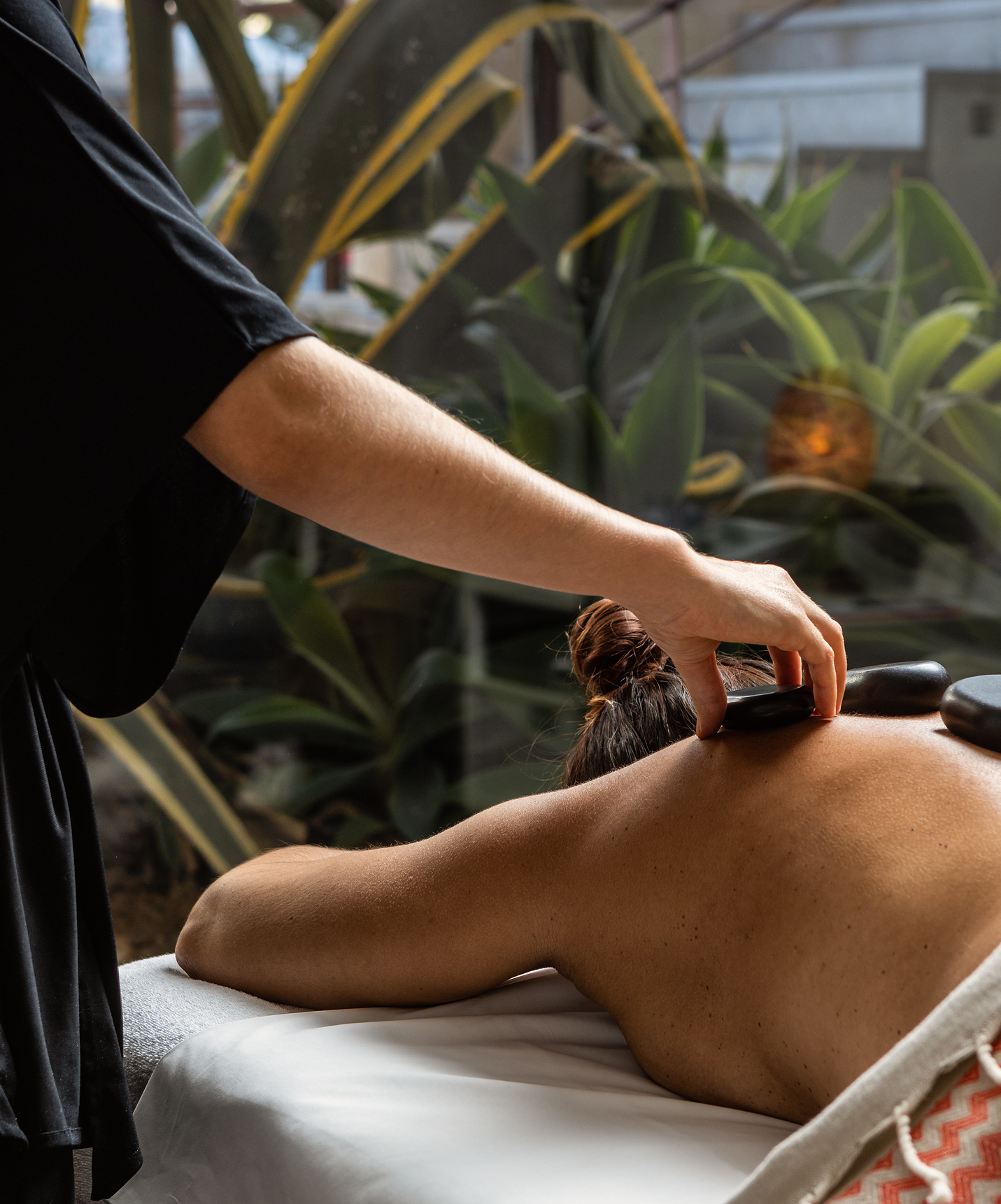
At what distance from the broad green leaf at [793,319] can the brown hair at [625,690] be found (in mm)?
1413

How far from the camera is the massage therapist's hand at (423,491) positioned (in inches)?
21.8

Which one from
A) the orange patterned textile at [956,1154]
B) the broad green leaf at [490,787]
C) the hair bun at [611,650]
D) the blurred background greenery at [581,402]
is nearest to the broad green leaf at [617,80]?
the blurred background greenery at [581,402]

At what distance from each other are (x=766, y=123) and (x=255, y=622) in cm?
137

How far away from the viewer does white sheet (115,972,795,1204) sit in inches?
25.0

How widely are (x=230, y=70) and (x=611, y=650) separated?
60.4 inches

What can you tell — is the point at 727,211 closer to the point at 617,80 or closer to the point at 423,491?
the point at 617,80

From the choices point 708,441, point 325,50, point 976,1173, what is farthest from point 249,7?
point 976,1173

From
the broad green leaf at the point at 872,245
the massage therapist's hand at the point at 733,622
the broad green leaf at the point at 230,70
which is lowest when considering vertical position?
the massage therapist's hand at the point at 733,622

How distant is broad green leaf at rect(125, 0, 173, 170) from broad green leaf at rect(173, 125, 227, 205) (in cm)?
4

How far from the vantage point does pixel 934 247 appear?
228 cm

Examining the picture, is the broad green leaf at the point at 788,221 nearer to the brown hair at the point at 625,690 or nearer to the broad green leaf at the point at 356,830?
the broad green leaf at the point at 356,830

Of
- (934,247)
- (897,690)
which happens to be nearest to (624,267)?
(934,247)

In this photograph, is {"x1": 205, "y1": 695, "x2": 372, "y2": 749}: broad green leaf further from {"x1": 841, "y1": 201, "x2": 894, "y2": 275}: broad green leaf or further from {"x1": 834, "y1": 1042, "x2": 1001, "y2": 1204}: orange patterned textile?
{"x1": 834, "y1": 1042, "x2": 1001, "y2": 1204}: orange patterned textile

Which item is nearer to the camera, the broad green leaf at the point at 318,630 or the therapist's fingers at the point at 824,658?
the therapist's fingers at the point at 824,658
